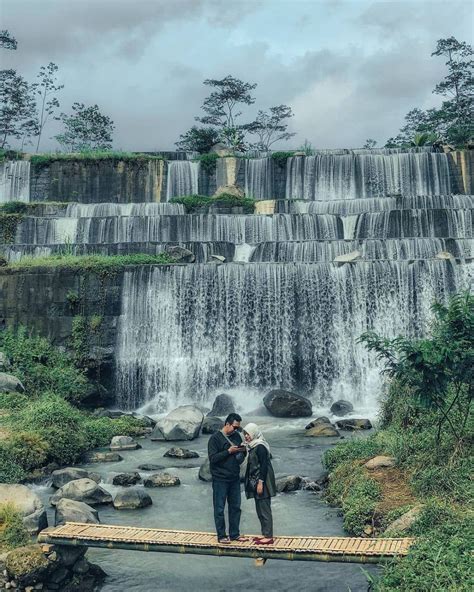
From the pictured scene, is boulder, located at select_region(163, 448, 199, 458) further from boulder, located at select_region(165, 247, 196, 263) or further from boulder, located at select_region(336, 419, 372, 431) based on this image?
boulder, located at select_region(165, 247, 196, 263)

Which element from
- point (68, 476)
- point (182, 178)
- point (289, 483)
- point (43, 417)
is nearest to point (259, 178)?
point (182, 178)

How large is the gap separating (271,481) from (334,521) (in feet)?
8.92

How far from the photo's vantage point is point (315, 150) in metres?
37.7

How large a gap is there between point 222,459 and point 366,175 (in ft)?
97.2

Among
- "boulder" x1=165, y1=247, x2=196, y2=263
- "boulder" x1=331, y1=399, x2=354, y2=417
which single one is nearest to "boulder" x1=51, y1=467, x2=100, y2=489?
"boulder" x1=331, y1=399, x2=354, y2=417

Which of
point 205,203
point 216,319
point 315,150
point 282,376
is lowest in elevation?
point 282,376

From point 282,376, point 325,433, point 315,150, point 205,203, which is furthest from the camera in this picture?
point 315,150

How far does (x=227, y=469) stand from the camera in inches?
293

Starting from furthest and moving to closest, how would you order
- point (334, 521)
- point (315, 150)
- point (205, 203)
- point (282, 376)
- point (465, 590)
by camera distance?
point (315, 150)
point (205, 203)
point (282, 376)
point (334, 521)
point (465, 590)

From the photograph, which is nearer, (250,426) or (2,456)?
(250,426)

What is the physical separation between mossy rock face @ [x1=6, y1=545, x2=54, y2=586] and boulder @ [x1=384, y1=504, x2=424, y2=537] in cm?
407

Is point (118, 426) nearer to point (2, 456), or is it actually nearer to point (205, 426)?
point (205, 426)

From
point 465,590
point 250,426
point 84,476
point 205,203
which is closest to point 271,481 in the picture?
point 250,426

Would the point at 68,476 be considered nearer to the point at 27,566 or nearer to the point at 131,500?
the point at 131,500
